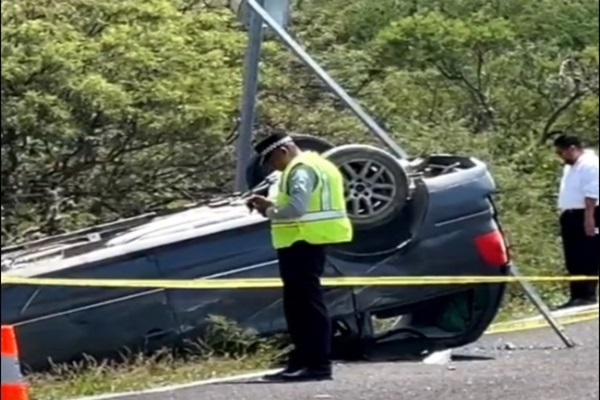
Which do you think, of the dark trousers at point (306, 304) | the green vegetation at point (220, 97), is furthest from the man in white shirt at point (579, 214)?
the dark trousers at point (306, 304)

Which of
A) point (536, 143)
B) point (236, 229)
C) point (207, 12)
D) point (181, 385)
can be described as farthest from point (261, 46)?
point (536, 143)

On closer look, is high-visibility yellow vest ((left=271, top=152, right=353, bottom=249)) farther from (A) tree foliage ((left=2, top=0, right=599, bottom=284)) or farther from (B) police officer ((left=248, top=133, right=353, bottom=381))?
(A) tree foliage ((left=2, top=0, right=599, bottom=284))

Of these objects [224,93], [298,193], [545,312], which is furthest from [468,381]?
[224,93]

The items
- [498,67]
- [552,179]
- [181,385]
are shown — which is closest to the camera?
[552,179]

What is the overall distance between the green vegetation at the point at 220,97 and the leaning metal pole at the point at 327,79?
51mm

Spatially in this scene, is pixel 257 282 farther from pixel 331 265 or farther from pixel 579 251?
pixel 579 251

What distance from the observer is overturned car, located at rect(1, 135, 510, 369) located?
309 inches

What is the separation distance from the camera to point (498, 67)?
696cm

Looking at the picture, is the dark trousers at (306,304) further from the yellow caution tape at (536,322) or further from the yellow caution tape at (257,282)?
the yellow caution tape at (536,322)

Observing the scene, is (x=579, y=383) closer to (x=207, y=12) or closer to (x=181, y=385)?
(x=181, y=385)

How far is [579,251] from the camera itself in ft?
20.4

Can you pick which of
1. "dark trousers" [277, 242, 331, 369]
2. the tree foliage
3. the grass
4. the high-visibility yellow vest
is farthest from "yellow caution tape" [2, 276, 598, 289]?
the high-visibility yellow vest

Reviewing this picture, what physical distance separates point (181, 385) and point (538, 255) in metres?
1.84

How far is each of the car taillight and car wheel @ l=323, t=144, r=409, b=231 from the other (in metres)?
0.45
